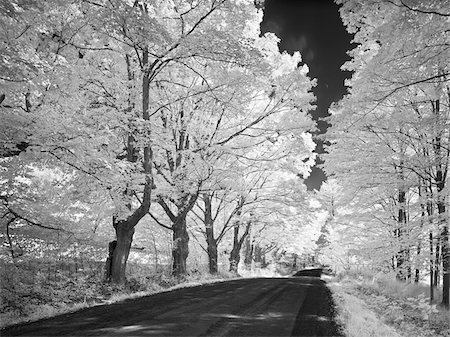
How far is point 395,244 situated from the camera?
35.4 ft

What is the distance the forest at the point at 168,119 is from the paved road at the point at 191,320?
56.3 inches

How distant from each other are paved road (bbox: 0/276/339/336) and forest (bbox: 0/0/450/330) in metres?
1.43

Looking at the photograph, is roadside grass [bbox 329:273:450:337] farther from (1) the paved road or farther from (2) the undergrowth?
(2) the undergrowth

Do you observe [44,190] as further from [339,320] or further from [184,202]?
[339,320]

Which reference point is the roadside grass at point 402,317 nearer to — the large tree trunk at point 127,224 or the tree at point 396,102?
the tree at point 396,102

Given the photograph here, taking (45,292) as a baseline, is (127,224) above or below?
above

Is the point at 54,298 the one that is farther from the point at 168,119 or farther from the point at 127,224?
the point at 168,119

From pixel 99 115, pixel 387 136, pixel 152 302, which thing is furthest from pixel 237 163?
pixel 152 302

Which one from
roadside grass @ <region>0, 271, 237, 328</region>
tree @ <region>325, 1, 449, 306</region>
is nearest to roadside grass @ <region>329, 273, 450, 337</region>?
tree @ <region>325, 1, 449, 306</region>

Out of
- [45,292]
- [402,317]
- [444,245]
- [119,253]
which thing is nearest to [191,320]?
[45,292]

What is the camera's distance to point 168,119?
1370 cm

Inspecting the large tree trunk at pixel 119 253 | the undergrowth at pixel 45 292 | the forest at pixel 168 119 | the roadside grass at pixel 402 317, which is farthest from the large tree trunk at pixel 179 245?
the roadside grass at pixel 402 317

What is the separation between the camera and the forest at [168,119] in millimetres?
6484

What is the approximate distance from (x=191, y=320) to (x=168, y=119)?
30.6ft
